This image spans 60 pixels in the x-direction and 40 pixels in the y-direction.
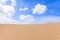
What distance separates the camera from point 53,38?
5.19 ft

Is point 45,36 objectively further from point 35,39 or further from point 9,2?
point 9,2

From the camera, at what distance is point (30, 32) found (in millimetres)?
1597

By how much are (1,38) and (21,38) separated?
0.87 ft

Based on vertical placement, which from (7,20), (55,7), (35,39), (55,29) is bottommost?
(35,39)

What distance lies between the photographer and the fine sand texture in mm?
1584

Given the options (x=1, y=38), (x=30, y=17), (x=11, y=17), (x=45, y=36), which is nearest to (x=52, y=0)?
(x=30, y=17)

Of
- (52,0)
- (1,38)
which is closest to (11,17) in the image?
(1,38)

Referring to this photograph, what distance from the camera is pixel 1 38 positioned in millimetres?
1594

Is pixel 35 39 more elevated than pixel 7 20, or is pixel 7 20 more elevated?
pixel 7 20

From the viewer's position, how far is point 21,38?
1592mm

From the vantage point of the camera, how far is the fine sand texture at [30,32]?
1.58 m

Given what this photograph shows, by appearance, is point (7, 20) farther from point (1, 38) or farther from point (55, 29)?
point (55, 29)

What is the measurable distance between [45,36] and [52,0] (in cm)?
48

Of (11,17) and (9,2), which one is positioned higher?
(9,2)
